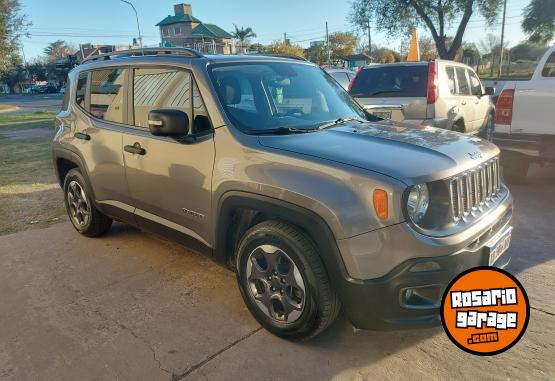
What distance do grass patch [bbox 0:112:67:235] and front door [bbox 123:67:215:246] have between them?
2484 millimetres

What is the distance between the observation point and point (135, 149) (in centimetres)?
375

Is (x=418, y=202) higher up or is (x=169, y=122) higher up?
(x=169, y=122)

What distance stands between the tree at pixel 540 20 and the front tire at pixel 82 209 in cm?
3882

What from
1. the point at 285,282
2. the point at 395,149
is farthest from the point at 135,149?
the point at 395,149

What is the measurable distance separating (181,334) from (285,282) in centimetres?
85

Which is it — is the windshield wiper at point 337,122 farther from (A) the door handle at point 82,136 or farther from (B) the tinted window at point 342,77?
(B) the tinted window at point 342,77

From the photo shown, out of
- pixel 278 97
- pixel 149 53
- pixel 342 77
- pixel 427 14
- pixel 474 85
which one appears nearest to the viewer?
pixel 278 97

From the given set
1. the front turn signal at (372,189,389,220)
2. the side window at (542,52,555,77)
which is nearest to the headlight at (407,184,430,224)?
the front turn signal at (372,189,389,220)

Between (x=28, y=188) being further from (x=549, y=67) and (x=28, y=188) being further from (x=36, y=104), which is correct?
(x=36, y=104)

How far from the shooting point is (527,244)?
4.27 meters

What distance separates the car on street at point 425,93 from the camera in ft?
23.1

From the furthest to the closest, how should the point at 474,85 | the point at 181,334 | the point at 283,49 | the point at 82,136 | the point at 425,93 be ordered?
1. the point at 283,49
2. the point at 474,85
3. the point at 425,93
4. the point at 82,136
5. the point at 181,334

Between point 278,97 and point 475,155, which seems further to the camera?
point 278,97

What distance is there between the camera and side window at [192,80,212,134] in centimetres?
326
